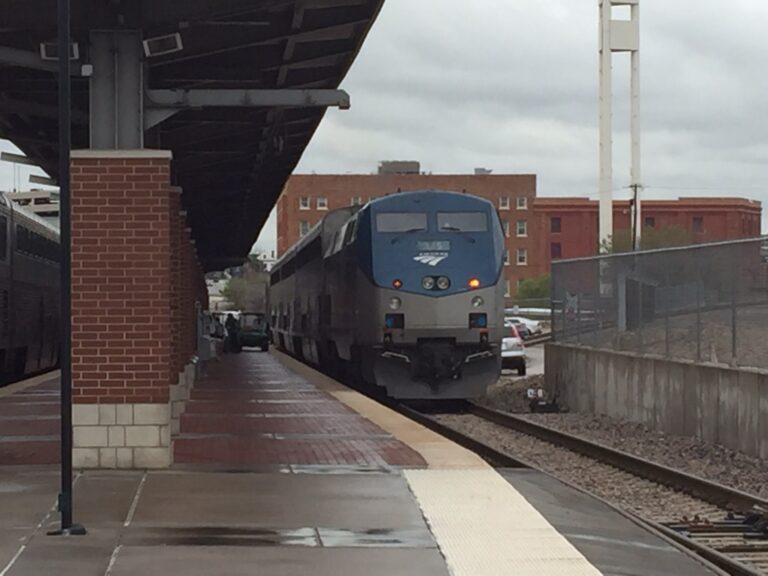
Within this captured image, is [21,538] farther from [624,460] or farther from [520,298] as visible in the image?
[520,298]

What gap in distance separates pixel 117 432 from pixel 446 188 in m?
95.1

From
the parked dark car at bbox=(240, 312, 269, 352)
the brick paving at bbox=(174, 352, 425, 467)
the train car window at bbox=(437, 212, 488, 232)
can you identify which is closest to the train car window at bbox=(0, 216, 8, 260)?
the brick paving at bbox=(174, 352, 425, 467)

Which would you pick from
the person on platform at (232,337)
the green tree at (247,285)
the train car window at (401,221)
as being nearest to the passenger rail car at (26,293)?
the train car window at (401,221)

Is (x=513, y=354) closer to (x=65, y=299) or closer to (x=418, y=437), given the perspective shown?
(x=418, y=437)

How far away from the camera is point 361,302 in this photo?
2495 centimetres

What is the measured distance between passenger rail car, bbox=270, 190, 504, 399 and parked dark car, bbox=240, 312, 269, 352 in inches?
1204

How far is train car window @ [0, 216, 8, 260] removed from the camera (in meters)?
24.4

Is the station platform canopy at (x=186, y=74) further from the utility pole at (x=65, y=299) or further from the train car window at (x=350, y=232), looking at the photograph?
the utility pole at (x=65, y=299)

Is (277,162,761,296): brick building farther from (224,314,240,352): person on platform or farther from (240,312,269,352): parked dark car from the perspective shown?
(224,314,240,352): person on platform

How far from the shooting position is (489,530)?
9070 millimetres

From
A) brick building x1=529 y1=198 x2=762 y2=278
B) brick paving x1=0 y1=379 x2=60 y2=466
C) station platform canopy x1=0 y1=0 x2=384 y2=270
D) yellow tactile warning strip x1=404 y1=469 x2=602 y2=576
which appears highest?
brick building x1=529 y1=198 x2=762 y2=278

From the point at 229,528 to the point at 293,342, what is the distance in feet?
116

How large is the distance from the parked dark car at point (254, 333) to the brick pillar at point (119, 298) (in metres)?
44.1

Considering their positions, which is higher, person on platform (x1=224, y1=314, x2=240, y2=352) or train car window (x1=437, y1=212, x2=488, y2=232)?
train car window (x1=437, y1=212, x2=488, y2=232)
